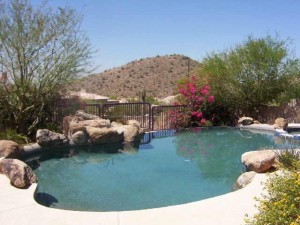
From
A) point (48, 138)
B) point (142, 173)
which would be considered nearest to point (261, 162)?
point (142, 173)

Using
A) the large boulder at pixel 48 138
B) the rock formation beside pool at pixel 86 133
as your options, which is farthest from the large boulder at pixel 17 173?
the rock formation beside pool at pixel 86 133

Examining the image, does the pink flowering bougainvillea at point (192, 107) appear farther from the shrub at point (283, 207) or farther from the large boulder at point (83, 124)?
the shrub at point (283, 207)

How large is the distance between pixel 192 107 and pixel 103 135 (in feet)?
17.5

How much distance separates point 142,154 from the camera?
1063 cm

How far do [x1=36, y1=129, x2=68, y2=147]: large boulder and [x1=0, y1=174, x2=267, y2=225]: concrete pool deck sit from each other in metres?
4.70

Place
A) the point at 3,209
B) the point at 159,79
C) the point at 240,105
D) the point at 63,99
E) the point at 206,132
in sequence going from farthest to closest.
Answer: the point at 159,79, the point at 240,105, the point at 206,132, the point at 63,99, the point at 3,209

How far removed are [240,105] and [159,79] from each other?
30183 millimetres

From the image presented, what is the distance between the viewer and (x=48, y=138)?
1049cm

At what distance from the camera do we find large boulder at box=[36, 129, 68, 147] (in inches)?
408

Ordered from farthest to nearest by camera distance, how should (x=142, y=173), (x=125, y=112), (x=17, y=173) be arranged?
(x=125, y=112), (x=142, y=173), (x=17, y=173)

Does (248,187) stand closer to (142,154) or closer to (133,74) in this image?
(142,154)

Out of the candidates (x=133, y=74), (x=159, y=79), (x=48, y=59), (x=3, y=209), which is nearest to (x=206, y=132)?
(x=48, y=59)

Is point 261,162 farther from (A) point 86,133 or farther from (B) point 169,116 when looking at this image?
(B) point 169,116

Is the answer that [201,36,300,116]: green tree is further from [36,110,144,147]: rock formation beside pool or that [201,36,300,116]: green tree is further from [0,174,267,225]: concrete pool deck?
[0,174,267,225]: concrete pool deck
